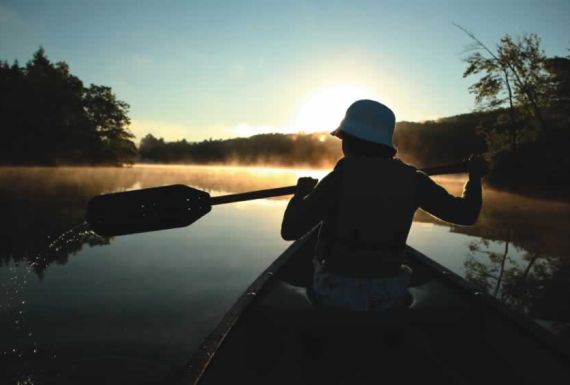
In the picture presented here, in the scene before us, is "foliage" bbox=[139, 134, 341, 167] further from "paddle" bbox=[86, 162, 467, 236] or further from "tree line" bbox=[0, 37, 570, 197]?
"paddle" bbox=[86, 162, 467, 236]

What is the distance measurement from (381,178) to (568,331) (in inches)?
187

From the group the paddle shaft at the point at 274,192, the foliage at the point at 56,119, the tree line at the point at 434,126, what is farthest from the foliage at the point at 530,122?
the foliage at the point at 56,119

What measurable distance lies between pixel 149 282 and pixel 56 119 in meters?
50.8

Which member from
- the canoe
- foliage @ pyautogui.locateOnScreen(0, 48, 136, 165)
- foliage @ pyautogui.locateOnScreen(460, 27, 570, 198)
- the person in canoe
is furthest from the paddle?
foliage @ pyautogui.locateOnScreen(0, 48, 136, 165)

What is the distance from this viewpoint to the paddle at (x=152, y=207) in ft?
11.7

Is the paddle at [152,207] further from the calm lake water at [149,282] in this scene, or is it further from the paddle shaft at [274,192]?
the calm lake water at [149,282]

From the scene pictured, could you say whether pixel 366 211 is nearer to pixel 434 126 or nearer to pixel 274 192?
pixel 274 192

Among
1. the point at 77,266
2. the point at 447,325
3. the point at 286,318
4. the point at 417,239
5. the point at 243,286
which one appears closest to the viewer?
the point at 286,318

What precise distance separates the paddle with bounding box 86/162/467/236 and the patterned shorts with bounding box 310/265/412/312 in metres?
1.35

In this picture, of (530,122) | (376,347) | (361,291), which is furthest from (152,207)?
(530,122)

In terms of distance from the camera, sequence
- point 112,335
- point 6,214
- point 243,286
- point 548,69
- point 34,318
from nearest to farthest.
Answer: point 112,335, point 34,318, point 243,286, point 6,214, point 548,69

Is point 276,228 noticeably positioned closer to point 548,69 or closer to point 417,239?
point 417,239

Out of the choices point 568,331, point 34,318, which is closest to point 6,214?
point 34,318

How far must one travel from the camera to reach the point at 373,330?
2.44 meters
